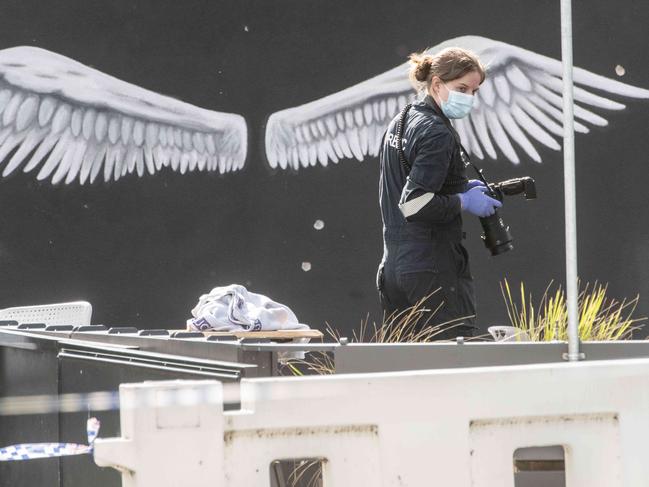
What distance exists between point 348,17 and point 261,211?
1.20 metres

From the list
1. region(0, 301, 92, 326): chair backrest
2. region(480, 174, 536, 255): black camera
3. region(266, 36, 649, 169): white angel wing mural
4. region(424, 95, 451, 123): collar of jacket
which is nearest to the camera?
region(424, 95, 451, 123): collar of jacket

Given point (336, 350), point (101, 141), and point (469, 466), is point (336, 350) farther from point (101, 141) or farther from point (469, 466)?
point (101, 141)

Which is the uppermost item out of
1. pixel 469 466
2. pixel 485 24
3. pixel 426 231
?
pixel 485 24

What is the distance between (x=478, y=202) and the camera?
4566 millimetres

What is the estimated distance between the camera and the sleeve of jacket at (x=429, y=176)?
170 inches

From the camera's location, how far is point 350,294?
23.6ft

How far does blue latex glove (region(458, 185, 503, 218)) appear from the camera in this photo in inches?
178

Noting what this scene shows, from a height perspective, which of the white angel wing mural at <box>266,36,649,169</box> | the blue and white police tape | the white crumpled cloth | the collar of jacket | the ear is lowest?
the blue and white police tape

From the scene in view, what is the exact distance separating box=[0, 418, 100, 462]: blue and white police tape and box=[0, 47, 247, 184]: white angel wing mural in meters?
3.68

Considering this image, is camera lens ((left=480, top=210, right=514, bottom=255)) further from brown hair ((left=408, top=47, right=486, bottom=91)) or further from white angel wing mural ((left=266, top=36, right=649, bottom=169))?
white angel wing mural ((left=266, top=36, right=649, bottom=169))

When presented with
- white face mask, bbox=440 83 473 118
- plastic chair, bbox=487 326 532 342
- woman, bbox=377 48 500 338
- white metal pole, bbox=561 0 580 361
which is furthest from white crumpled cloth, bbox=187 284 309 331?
white metal pole, bbox=561 0 580 361

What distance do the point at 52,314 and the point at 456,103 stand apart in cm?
230

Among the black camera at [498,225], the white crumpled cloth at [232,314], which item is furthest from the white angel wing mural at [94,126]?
the black camera at [498,225]

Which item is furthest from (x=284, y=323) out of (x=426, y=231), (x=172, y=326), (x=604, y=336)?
(x=172, y=326)
